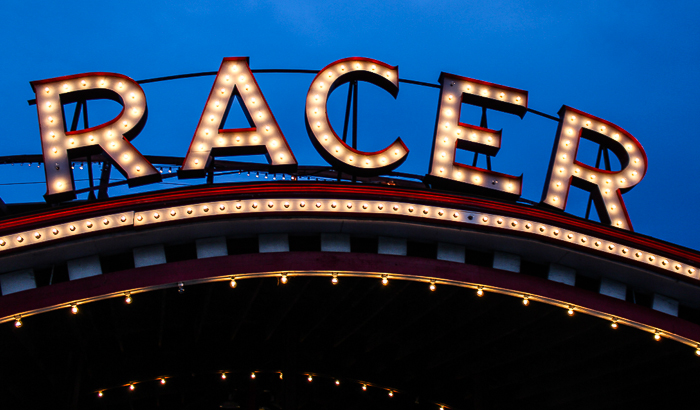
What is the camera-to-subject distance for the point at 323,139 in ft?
43.6

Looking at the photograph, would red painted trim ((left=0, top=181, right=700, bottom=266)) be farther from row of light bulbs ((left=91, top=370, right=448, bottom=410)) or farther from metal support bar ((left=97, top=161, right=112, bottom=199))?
row of light bulbs ((left=91, top=370, right=448, bottom=410))

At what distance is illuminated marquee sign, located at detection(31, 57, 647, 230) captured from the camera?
12742 millimetres

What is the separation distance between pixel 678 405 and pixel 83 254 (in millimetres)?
12230

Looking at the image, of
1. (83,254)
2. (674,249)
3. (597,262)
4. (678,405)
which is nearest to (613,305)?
(597,262)

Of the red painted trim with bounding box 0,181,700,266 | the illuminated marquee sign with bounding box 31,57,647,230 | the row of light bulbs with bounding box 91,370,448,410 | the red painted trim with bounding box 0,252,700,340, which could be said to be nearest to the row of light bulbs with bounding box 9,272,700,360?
the red painted trim with bounding box 0,252,700,340

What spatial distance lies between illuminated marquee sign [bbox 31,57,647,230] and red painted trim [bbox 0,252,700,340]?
2.34 meters

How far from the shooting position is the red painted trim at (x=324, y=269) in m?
10.3

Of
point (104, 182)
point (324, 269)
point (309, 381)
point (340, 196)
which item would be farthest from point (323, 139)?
point (309, 381)

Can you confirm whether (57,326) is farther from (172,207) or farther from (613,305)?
(613,305)

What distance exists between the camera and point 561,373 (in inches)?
564

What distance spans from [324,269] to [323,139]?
3.36 meters

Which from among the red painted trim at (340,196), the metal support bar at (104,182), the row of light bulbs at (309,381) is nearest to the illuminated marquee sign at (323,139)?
the metal support bar at (104,182)

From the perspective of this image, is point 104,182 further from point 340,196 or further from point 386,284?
point 386,284

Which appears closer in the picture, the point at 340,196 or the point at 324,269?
the point at 324,269
